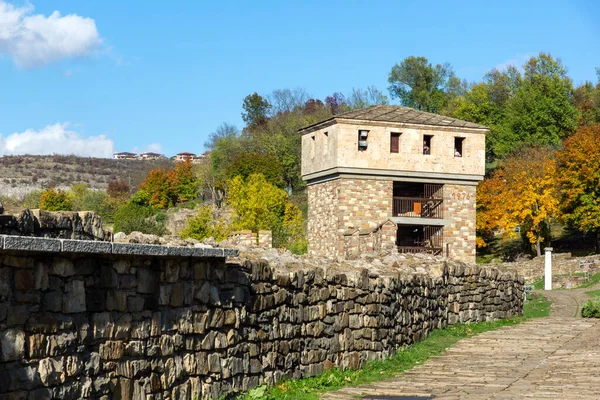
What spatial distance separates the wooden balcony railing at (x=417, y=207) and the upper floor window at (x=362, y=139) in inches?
112

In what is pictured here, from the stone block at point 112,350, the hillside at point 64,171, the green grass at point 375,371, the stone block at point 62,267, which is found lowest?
the green grass at point 375,371

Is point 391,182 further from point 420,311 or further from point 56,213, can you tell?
point 56,213

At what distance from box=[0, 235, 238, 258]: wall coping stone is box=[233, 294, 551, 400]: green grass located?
2208 mm

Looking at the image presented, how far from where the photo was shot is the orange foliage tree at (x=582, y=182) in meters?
53.8

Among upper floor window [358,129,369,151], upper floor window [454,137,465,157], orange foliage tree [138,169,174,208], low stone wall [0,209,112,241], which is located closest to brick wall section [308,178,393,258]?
upper floor window [358,129,369,151]

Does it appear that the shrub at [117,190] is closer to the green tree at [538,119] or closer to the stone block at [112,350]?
the green tree at [538,119]

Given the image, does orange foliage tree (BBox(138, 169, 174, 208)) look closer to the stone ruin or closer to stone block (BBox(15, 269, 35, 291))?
the stone ruin

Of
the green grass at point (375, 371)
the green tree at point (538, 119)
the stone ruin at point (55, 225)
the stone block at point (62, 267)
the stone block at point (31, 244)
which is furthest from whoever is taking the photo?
the green tree at point (538, 119)

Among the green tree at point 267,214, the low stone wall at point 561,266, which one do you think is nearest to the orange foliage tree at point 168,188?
the green tree at point 267,214

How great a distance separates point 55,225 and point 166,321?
169 cm

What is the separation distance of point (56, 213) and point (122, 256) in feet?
2.48

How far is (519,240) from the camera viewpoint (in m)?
64.4

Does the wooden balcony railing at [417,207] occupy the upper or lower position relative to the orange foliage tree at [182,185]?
lower

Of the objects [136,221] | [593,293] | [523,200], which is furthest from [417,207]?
[136,221]
